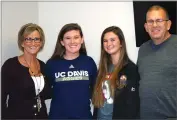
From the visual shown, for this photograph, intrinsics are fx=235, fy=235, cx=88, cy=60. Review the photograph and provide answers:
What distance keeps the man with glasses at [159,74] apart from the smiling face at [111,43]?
0.81 feet

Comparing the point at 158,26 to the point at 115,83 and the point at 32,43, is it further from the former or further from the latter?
the point at 32,43

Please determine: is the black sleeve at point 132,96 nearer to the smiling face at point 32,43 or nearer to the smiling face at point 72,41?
the smiling face at point 72,41

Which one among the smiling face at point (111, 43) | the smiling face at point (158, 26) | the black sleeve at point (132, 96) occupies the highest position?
the smiling face at point (158, 26)

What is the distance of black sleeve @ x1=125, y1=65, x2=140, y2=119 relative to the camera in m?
1.82

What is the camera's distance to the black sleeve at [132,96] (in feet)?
5.96

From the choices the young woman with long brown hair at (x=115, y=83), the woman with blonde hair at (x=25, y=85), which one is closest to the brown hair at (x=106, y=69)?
the young woman with long brown hair at (x=115, y=83)

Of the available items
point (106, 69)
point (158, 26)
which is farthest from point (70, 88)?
point (158, 26)

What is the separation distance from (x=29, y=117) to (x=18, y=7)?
1.15m

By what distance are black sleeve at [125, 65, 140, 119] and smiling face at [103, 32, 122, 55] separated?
0.21 metres

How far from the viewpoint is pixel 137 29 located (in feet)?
7.64

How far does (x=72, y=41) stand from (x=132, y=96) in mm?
669

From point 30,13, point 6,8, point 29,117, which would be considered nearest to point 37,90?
point 29,117

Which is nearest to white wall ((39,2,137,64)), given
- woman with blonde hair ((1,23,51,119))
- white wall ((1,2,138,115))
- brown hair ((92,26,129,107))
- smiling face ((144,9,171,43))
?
white wall ((1,2,138,115))

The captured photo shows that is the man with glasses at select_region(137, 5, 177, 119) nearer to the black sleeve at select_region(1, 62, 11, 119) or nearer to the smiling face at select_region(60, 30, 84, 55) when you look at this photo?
the smiling face at select_region(60, 30, 84, 55)
